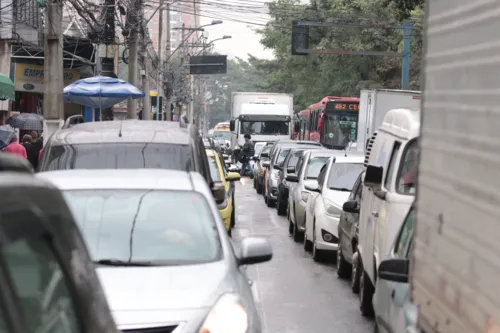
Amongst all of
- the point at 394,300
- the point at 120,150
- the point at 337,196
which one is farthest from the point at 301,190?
the point at 394,300

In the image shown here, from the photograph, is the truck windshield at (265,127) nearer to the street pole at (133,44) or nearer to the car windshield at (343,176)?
the street pole at (133,44)

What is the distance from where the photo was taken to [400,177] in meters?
8.27

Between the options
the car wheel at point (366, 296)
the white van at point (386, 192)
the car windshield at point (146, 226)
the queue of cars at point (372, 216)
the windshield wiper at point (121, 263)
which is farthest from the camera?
the car wheel at point (366, 296)

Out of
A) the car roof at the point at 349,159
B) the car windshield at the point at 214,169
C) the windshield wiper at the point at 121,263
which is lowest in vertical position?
the car windshield at the point at 214,169

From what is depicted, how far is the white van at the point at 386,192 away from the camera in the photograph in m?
7.98

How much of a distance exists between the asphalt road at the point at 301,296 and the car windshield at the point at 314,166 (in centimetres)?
194

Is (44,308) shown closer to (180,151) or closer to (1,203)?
(1,203)

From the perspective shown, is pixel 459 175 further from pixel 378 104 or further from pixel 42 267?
pixel 378 104

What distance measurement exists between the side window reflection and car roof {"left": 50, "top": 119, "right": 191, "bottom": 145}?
7.29 meters

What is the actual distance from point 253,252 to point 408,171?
276 centimetres

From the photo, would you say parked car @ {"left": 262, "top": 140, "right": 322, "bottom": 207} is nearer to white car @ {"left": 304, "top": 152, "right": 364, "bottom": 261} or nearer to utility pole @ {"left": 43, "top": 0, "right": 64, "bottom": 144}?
utility pole @ {"left": 43, "top": 0, "right": 64, "bottom": 144}

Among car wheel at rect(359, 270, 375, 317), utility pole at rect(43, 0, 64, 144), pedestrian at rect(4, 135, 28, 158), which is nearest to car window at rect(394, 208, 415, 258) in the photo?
car wheel at rect(359, 270, 375, 317)

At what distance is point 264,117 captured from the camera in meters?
38.3

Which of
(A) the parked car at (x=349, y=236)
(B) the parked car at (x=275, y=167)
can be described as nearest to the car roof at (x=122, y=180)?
(A) the parked car at (x=349, y=236)
